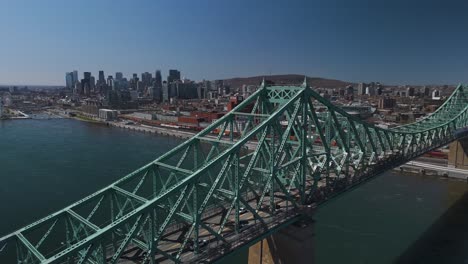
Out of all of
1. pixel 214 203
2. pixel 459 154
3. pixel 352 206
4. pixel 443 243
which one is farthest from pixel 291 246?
pixel 459 154

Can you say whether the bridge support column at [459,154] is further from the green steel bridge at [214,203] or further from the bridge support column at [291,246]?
the bridge support column at [291,246]

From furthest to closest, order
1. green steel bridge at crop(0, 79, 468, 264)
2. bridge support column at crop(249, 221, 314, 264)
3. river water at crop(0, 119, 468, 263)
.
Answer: river water at crop(0, 119, 468, 263) → bridge support column at crop(249, 221, 314, 264) → green steel bridge at crop(0, 79, 468, 264)

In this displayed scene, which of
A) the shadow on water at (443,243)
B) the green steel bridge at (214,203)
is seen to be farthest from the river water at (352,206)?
the green steel bridge at (214,203)

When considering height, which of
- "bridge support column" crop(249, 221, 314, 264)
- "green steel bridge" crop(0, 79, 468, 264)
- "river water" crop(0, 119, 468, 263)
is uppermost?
"green steel bridge" crop(0, 79, 468, 264)

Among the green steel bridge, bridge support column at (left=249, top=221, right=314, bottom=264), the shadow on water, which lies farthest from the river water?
the green steel bridge

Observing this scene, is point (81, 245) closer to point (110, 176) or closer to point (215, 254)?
point (215, 254)

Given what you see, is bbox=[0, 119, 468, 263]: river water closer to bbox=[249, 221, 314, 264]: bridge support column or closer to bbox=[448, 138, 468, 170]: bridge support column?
bbox=[249, 221, 314, 264]: bridge support column

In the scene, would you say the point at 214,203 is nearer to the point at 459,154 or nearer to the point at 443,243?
the point at 443,243

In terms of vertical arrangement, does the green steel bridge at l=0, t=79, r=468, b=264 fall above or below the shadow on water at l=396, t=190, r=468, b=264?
above

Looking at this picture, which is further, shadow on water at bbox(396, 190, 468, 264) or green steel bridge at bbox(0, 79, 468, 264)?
shadow on water at bbox(396, 190, 468, 264)
